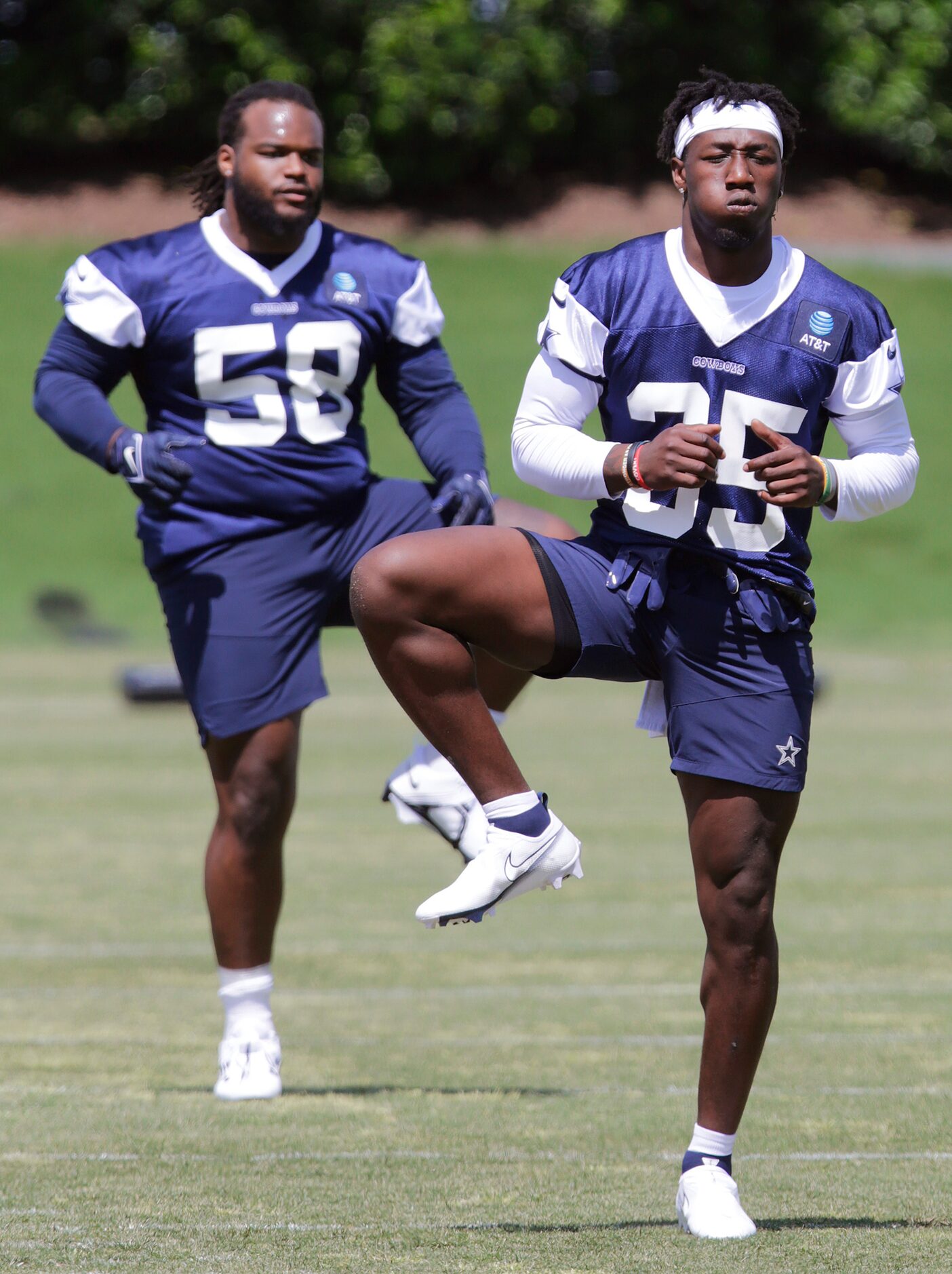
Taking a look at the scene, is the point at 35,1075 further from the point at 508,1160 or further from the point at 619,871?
the point at 619,871

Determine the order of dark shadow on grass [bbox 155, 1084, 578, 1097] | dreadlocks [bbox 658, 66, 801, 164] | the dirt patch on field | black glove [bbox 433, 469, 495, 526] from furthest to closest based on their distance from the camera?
the dirt patch on field
dark shadow on grass [bbox 155, 1084, 578, 1097]
black glove [bbox 433, 469, 495, 526]
dreadlocks [bbox 658, 66, 801, 164]

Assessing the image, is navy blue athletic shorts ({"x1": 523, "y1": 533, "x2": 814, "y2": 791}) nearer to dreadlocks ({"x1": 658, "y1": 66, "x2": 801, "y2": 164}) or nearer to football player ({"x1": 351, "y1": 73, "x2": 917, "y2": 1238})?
football player ({"x1": 351, "y1": 73, "x2": 917, "y2": 1238})

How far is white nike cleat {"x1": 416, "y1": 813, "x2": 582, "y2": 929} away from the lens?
3658 mm

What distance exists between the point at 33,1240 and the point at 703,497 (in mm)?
1784

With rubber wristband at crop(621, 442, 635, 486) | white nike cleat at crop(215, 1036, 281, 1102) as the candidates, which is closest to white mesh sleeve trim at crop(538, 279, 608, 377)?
rubber wristband at crop(621, 442, 635, 486)

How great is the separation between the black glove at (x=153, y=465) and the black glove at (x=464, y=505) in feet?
1.98

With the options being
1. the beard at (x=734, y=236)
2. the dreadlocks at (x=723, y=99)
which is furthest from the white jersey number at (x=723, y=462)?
the dreadlocks at (x=723, y=99)

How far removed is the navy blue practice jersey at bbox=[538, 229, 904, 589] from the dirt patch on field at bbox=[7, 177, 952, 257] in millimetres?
26495

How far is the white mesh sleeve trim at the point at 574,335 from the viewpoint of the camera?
376cm

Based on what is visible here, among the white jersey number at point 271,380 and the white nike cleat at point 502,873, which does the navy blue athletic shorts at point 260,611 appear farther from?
the white nike cleat at point 502,873

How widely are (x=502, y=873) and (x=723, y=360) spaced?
40.1 inches

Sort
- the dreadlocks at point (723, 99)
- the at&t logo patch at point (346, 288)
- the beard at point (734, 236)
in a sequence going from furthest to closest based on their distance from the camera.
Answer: the at&t logo patch at point (346, 288) < the dreadlocks at point (723, 99) < the beard at point (734, 236)

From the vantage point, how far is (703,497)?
3773 mm

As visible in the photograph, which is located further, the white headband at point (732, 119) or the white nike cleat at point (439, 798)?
the white nike cleat at point (439, 798)
